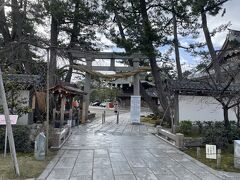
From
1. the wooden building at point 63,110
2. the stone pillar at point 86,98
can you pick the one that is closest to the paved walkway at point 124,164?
the wooden building at point 63,110

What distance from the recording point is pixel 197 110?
20.4 m

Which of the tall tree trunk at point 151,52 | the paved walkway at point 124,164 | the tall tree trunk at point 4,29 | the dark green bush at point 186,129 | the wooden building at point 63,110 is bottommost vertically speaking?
the paved walkway at point 124,164

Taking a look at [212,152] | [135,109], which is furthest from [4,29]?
[212,152]

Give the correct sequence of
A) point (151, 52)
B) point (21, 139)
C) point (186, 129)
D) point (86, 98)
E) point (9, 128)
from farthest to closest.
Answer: point (86, 98) < point (151, 52) < point (186, 129) < point (21, 139) < point (9, 128)

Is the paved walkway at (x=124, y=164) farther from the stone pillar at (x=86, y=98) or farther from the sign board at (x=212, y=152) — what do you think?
the stone pillar at (x=86, y=98)

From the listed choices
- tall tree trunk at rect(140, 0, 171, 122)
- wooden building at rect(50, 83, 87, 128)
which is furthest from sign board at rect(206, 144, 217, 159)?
wooden building at rect(50, 83, 87, 128)

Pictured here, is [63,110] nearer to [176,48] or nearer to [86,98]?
[86,98]

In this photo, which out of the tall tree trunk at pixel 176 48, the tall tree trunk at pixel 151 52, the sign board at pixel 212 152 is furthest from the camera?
the tall tree trunk at pixel 176 48

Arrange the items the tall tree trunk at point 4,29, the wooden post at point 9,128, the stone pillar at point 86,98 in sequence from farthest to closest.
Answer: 1. the stone pillar at point 86,98
2. the tall tree trunk at point 4,29
3. the wooden post at point 9,128

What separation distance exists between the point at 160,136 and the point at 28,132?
26.9ft

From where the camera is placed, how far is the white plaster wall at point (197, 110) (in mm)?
20281

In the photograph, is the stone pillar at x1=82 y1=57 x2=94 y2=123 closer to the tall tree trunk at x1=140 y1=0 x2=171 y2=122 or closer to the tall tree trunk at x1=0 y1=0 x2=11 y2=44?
the tall tree trunk at x1=140 y1=0 x2=171 y2=122

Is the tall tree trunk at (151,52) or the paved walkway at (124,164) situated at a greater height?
the tall tree trunk at (151,52)

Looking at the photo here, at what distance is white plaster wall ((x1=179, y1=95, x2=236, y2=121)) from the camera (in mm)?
20281
